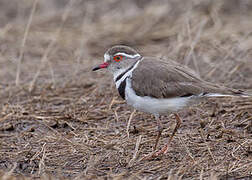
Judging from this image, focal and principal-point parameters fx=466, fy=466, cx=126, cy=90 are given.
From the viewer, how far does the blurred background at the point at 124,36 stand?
7.37 metres

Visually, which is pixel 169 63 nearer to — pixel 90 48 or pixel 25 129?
pixel 25 129

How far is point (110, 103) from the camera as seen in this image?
641 centimetres

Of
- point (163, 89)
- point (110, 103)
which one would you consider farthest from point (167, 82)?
point (110, 103)

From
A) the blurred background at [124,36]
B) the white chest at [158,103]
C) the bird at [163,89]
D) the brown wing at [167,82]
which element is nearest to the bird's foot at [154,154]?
the bird at [163,89]

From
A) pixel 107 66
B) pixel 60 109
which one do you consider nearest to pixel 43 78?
pixel 60 109

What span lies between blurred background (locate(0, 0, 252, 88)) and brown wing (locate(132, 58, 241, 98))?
2.20 meters

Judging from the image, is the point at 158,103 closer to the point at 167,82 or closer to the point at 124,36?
the point at 167,82

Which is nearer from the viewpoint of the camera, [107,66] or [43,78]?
[107,66]

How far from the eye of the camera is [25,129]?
5824 millimetres

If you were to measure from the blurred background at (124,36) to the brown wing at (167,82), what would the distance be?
2.20m

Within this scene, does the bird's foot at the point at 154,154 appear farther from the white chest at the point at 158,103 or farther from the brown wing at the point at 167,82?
the brown wing at the point at 167,82

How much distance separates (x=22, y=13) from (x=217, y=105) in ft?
23.0

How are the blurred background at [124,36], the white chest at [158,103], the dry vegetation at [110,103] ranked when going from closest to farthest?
1. the dry vegetation at [110,103]
2. the white chest at [158,103]
3. the blurred background at [124,36]

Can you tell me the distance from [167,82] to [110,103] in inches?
71.6
